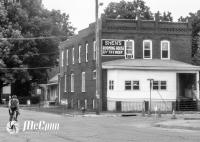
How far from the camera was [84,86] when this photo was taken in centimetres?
5856

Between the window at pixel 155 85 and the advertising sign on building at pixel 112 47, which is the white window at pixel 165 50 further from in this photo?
the advertising sign on building at pixel 112 47

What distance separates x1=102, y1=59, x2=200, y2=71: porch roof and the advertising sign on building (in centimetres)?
84

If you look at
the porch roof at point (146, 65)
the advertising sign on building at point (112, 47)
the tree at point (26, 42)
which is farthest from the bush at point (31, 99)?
the advertising sign on building at point (112, 47)

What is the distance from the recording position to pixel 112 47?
52.7m

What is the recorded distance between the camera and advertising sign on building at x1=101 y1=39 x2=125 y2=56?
5240 centimetres

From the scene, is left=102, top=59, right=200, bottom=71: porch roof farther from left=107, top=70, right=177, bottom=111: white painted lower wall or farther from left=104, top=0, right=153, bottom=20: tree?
left=104, top=0, right=153, bottom=20: tree

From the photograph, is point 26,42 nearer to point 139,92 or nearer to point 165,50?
point 165,50

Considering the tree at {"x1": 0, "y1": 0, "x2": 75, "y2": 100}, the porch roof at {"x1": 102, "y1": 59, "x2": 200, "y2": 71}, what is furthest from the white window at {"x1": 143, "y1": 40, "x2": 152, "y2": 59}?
the tree at {"x1": 0, "y1": 0, "x2": 75, "y2": 100}

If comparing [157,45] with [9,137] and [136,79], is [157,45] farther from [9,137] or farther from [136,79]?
[9,137]

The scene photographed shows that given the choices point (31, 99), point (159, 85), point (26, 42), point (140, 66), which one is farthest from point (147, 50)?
point (31, 99)

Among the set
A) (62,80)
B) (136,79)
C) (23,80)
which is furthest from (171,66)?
(23,80)

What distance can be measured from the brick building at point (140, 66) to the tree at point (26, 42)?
54.3ft

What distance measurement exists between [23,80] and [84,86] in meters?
18.5

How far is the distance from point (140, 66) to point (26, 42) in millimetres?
27989
